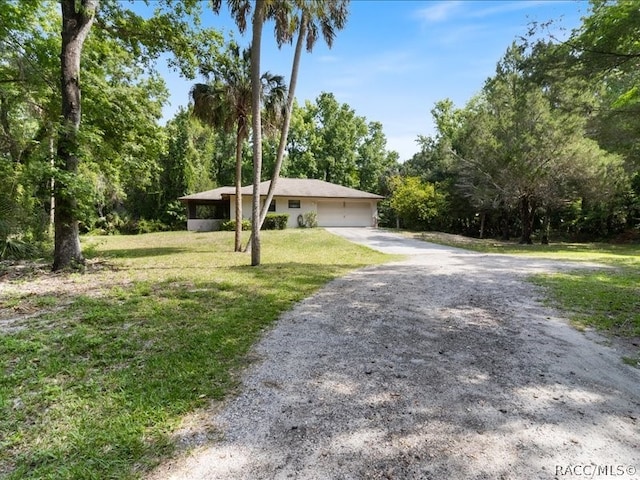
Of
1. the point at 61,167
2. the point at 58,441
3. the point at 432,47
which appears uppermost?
the point at 432,47

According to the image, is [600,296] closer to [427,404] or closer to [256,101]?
[427,404]

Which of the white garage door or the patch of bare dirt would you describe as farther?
the white garage door

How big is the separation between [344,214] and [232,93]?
1634 cm

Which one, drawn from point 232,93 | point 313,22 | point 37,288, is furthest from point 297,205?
point 37,288

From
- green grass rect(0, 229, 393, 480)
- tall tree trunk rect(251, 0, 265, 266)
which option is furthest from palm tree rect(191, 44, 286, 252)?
green grass rect(0, 229, 393, 480)

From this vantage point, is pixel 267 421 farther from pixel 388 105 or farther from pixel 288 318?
pixel 388 105

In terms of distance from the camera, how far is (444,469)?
2.22 meters

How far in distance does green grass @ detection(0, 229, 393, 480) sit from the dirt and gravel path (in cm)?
35

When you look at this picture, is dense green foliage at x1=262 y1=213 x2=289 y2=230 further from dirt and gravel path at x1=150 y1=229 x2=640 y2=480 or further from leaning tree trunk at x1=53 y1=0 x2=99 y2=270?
dirt and gravel path at x1=150 y1=229 x2=640 y2=480

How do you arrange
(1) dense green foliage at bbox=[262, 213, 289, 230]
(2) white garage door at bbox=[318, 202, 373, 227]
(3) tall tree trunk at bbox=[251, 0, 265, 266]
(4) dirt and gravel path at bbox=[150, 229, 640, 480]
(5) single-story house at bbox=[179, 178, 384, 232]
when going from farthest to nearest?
(2) white garage door at bbox=[318, 202, 373, 227], (5) single-story house at bbox=[179, 178, 384, 232], (1) dense green foliage at bbox=[262, 213, 289, 230], (3) tall tree trunk at bbox=[251, 0, 265, 266], (4) dirt and gravel path at bbox=[150, 229, 640, 480]

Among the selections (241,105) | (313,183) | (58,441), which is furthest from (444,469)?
(313,183)

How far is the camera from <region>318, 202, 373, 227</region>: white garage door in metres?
26.7

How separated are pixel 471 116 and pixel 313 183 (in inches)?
511

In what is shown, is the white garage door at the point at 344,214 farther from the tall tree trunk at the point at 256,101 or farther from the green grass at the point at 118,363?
the green grass at the point at 118,363
